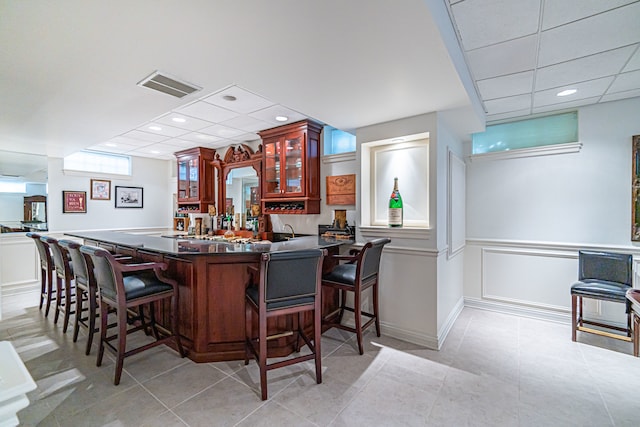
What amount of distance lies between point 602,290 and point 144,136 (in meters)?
6.30

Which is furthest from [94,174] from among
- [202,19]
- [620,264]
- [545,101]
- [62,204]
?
[620,264]

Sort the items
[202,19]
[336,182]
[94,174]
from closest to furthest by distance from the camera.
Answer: [202,19]
[336,182]
[94,174]

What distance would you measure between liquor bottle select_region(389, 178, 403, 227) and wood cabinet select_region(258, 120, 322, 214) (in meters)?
1.21

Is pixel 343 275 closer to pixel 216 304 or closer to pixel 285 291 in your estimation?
pixel 285 291

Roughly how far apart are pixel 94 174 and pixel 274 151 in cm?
406

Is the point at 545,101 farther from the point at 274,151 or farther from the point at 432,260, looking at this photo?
the point at 274,151

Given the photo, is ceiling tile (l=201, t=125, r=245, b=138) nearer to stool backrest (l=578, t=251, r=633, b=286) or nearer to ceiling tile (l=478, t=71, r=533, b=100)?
ceiling tile (l=478, t=71, r=533, b=100)

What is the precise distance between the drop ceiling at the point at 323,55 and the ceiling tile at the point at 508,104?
0.08ft

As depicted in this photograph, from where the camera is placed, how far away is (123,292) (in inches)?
86.7

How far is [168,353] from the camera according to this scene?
2.66 m

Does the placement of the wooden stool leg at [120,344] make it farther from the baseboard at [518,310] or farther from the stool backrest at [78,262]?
the baseboard at [518,310]

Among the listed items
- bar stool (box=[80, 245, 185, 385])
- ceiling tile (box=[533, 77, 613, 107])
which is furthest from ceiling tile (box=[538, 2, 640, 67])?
bar stool (box=[80, 245, 185, 385])

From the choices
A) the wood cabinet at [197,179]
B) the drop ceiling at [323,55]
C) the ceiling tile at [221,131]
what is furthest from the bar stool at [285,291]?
the wood cabinet at [197,179]

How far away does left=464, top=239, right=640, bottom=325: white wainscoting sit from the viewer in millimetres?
3305
